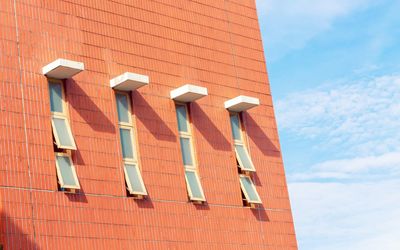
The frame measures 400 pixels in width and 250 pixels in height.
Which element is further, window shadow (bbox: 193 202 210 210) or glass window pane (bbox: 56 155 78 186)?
window shadow (bbox: 193 202 210 210)

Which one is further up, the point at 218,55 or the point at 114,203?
the point at 218,55

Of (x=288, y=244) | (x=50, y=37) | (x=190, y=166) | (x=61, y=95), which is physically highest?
(x=50, y=37)

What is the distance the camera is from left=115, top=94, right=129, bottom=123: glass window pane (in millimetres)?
20547

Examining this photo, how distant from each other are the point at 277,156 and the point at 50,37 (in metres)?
8.07

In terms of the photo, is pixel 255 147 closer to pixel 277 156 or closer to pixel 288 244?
pixel 277 156

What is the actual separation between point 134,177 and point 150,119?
1734 mm

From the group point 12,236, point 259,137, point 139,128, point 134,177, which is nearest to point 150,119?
point 139,128

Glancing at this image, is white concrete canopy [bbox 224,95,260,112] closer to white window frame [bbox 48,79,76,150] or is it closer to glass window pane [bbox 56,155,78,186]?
white window frame [bbox 48,79,76,150]

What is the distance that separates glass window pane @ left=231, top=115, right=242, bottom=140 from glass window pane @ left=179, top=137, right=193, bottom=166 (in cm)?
192

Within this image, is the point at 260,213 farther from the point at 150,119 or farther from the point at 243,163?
the point at 150,119

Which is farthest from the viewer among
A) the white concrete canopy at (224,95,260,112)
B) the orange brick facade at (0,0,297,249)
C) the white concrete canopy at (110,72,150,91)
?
the white concrete canopy at (224,95,260,112)

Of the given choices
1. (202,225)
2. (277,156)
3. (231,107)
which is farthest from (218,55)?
(202,225)

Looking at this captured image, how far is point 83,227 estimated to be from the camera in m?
18.4

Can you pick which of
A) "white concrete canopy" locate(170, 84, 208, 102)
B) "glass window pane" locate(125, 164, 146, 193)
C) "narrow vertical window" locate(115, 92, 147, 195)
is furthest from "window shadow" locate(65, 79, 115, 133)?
"white concrete canopy" locate(170, 84, 208, 102)
